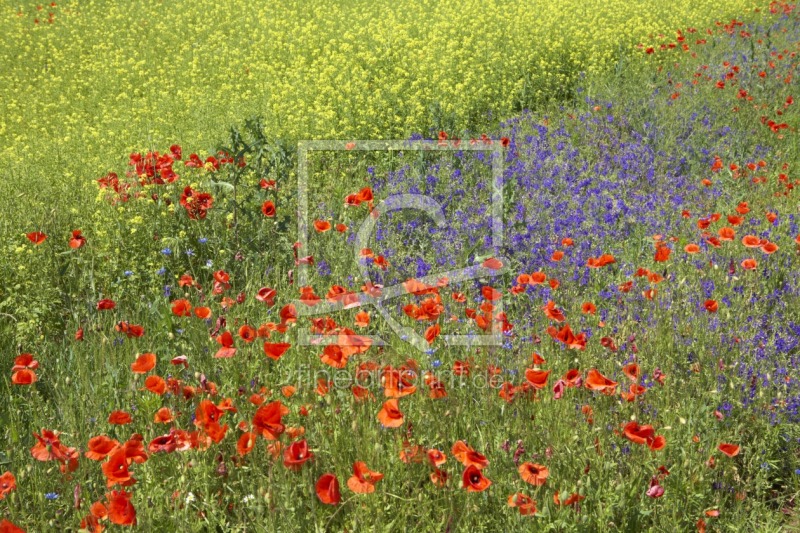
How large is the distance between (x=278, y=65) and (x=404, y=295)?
17.4 feet

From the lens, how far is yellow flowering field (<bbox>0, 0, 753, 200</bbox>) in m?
6.38

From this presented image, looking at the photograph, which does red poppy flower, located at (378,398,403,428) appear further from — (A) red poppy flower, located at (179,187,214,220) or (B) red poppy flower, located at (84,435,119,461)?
(A) red poppy flower, located at (179,187,214,220)

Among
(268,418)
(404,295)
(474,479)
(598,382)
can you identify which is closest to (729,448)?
(598,382)

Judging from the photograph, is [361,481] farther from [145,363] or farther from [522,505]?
[145,363]

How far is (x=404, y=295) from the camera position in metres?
3.59

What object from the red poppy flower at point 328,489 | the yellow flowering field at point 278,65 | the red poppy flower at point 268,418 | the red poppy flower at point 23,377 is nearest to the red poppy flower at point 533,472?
the red poppy flower at point 328,489

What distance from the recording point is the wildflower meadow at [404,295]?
2.15m

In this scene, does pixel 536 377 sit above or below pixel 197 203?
below

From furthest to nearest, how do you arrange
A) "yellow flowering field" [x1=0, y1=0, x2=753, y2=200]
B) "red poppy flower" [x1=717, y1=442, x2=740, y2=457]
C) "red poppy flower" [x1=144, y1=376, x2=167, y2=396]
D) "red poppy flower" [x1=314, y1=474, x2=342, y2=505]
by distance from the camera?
"yellow flowering field" [x1=0, y1=0, x2=753, y2=200] → "red poppy flower" [x1=717, y1=442, x2=740, y2=457] → "red poppy flower" [x1=144, y1=376, x2=167, y2=396] → "red poppy flower" [x1=314, y1=474, x2=342, y2=505]

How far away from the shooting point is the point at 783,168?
18.2ft

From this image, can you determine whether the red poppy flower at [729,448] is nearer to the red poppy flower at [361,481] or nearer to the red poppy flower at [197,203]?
the red poppy flower at [361,481]

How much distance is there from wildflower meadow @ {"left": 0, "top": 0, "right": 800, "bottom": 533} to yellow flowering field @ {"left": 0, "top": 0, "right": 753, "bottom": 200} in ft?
0.23

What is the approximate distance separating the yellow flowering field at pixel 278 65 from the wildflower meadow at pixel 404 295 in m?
0.07

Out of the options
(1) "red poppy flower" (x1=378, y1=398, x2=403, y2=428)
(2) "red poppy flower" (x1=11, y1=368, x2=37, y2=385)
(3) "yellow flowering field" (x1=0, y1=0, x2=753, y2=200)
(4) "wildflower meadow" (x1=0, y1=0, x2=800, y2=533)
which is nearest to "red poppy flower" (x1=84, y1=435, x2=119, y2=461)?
(4) "wildflower meadow" (x1=0, y1=0, x2=800, y2=533)
